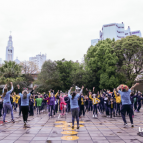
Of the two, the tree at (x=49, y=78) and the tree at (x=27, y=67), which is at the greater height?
the tree at (x=27, y=67)

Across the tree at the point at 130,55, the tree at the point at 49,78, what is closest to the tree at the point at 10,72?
the tree at the point at 49,78

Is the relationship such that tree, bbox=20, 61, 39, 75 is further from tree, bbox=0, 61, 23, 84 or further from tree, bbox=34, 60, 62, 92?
tree, bbox=34, 60, 62, 92

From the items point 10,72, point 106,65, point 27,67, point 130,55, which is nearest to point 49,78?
point 10,72

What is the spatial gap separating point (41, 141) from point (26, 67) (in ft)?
146

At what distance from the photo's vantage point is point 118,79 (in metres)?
27.2

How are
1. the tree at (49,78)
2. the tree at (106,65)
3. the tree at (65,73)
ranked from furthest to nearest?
the tree at (65,73), the tree at (49,78), the tree at (106,65)

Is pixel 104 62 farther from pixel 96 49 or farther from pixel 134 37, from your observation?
pixel 134 37

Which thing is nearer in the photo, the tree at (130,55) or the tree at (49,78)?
the tree at (130,55)

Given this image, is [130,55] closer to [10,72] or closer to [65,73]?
[65,73]

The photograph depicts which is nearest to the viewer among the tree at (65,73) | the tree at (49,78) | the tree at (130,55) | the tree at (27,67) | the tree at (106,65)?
the tree at (130,55)

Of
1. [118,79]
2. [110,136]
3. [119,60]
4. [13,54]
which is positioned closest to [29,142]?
[110,136]

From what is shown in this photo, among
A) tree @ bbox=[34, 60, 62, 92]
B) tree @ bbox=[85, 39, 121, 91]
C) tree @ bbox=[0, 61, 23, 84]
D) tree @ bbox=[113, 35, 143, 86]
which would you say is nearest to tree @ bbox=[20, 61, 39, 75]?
tree @ bbox=[0, 61, 23, 84]

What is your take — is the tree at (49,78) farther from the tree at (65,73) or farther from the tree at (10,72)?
the tree at (10,72)

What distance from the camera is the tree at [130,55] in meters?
26.8
